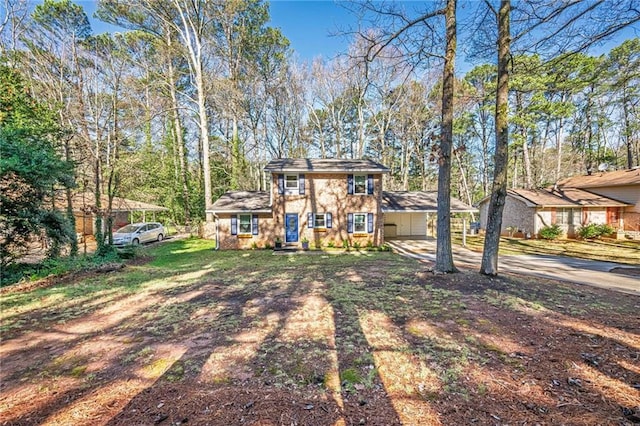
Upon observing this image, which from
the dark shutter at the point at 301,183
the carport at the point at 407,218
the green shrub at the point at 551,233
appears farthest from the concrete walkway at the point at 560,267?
the green shrub at the point at 551,233

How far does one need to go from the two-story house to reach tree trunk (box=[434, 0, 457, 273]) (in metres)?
7.24

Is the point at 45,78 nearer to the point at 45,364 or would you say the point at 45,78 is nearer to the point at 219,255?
the point at 219,255

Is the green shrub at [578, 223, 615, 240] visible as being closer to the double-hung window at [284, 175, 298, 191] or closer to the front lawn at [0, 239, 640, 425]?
the front lawn at [0, 239, 640, 425]

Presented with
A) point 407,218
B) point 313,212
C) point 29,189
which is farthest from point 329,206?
point 29,189

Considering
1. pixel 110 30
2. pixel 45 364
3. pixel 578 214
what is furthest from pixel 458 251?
pixel 110 30

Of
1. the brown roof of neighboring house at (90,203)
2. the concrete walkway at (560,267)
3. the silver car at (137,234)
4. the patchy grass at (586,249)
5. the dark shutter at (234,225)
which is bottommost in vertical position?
the concrete walkway at (560,267)

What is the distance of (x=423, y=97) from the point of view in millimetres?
22781

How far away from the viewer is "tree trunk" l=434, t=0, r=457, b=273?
22.4ft

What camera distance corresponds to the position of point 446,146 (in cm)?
693

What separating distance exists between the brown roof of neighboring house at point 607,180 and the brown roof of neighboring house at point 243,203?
75.9 ft

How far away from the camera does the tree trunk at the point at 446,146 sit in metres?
6.81

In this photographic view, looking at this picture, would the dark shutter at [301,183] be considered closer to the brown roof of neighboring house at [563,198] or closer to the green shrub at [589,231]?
the brown roof of neighboring house at [563,198]

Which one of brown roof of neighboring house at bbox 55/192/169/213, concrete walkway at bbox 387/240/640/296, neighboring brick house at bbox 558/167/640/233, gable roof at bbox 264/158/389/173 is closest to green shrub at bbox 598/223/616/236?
neighboring brick house at bbox 558/167/640/233

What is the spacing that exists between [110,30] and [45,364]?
20.7 metres
